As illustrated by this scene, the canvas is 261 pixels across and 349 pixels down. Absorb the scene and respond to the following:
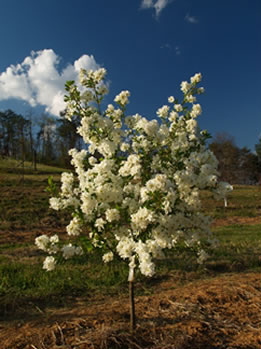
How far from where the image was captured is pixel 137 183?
3.87 meters

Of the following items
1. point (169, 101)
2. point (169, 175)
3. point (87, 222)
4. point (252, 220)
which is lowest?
point (252, 220)

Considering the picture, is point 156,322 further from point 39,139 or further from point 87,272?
point 39,139

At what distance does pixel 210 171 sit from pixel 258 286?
3828 mm

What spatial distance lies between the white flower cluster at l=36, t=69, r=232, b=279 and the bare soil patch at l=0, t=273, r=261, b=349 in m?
1.10

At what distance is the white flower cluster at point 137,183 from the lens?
322 cm

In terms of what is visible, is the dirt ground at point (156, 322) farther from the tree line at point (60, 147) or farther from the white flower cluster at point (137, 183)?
the tree line at point (60, 147)

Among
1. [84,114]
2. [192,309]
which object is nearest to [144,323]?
[192,309]

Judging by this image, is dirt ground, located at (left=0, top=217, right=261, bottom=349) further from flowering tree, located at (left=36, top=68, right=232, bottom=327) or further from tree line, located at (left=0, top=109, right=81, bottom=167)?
tree line, located at (left=0, top=109, right=81, bottom=167)

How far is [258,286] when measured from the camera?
577 centimetres

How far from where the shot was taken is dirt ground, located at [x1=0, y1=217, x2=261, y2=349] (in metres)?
3.81

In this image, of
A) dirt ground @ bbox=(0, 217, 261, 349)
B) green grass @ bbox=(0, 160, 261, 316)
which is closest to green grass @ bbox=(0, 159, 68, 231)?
green grass @ bbox=(0, 160, 261, 316)

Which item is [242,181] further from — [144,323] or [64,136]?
[144,323]

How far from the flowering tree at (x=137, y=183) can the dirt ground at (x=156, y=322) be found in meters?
0.97

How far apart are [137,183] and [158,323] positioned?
94.1 inches
